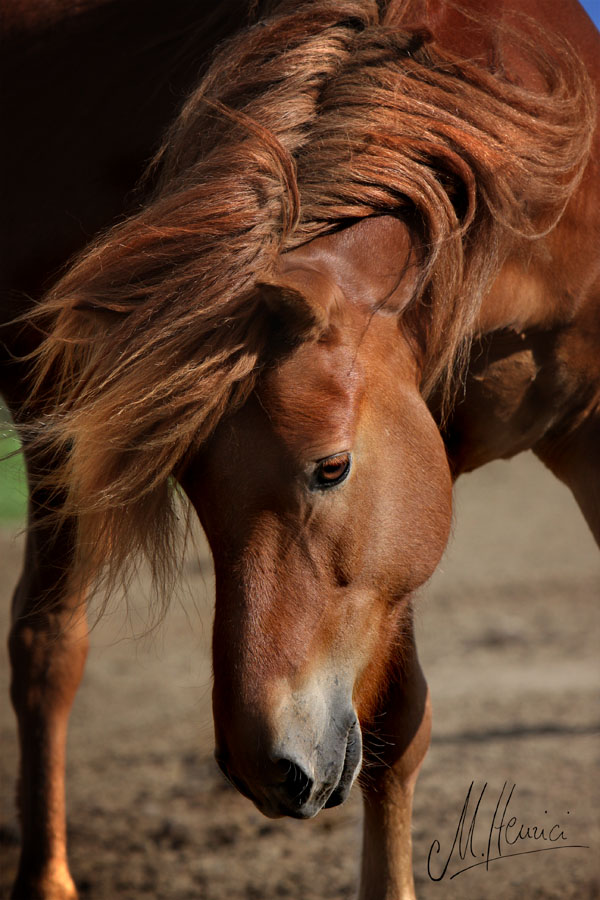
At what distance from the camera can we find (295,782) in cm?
138

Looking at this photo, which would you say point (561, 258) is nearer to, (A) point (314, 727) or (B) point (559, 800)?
(A) point (314, 727)

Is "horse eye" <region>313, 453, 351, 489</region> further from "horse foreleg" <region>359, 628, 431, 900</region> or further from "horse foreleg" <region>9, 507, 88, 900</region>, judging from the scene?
"horse foreleg" <region>9, 507, 88, 900</region>

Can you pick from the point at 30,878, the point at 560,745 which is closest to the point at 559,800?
the point at 560,745

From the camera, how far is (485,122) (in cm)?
161

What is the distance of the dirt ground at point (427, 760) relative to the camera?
2.61 metres

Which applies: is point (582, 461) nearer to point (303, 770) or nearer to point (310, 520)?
point (310, 520)

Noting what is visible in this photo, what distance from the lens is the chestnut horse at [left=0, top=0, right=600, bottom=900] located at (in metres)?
1.38

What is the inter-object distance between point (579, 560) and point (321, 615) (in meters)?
4.81

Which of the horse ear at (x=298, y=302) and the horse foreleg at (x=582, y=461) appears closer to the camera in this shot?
the horse ear at (x=298, y=302)

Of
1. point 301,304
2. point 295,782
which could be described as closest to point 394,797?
point 295,782

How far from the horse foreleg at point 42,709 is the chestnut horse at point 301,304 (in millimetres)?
309
